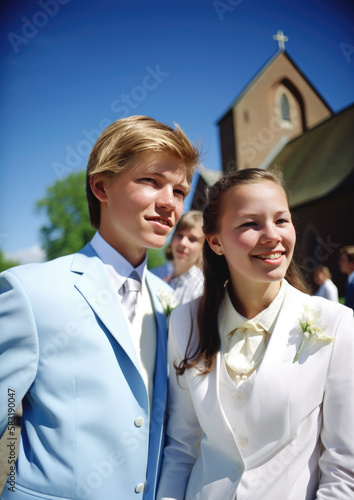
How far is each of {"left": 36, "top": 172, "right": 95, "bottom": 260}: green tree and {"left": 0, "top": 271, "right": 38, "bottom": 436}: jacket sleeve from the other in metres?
38.4

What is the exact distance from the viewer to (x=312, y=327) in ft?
5.24

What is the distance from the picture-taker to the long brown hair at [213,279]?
180 cm

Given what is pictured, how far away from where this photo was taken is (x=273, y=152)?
Answer: 26.0m

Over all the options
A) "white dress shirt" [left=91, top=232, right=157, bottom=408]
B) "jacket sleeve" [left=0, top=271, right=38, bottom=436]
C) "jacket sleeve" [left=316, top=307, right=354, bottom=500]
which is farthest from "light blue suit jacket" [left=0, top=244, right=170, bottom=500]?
"jacket sleeve" [left=316, top=307, right=354, bottom=500]

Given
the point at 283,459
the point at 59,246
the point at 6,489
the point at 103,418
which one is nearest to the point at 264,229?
the point at 283,459

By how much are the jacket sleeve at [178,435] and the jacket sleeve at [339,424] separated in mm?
617

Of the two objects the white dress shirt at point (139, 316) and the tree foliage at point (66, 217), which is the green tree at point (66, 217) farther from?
the white dress shirt at point (139, 316)

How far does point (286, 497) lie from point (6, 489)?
4.03 ft

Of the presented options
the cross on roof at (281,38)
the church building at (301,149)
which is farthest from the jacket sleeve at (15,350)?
the cross on roof at (281,38)

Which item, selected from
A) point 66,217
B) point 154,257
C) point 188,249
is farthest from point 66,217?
point 188,249

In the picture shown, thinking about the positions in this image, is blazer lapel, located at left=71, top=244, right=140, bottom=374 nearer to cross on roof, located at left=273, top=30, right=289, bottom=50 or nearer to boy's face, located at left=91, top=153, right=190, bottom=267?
boy's face, located at left=91, top=153, right=190, bottom=267

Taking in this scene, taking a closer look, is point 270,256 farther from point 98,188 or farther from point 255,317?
point 98,188

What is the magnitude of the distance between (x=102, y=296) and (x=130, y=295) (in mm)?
228

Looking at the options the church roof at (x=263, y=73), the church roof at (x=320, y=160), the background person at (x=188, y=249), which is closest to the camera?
the background person at (x=188, y=249)
